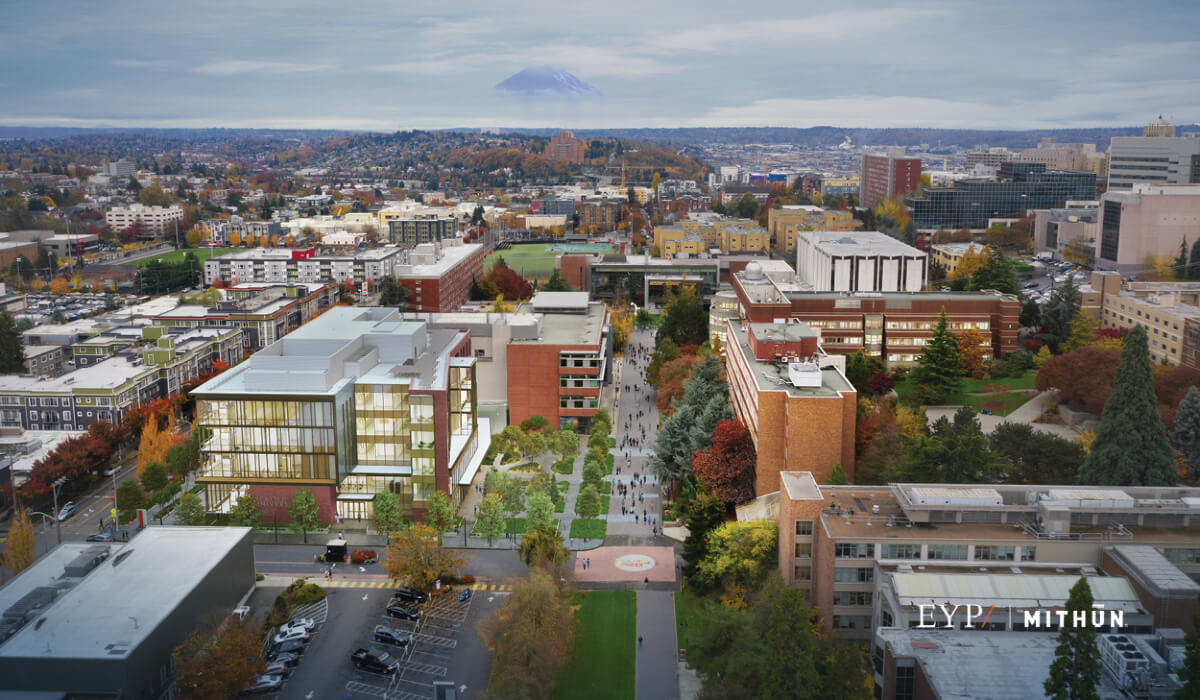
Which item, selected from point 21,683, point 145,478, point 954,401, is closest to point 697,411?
point 954,401

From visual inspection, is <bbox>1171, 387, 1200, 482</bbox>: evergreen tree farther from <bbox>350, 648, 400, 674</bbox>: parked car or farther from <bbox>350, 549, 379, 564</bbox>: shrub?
<bbox>350, 549, 379, 564</bbox>: shrub

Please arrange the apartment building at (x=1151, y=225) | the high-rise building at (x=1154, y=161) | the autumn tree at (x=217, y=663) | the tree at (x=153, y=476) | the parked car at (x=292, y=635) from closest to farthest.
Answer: the autumn tree at (x=217, y=663) < the parked car at (x=292, y=635) < the tree at (x=153, y=476) < the apartment building at (x=1151, y=225) < the high-rise building at (x=1154, y=161)

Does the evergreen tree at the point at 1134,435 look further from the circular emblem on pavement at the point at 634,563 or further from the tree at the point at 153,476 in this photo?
the tree at the point at 153,476

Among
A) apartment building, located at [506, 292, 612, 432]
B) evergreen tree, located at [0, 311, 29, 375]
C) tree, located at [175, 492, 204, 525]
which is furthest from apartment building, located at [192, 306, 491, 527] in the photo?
evergreen tree, located at [0, 311, 29, 375]

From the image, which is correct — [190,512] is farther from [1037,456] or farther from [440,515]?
[1037,456]

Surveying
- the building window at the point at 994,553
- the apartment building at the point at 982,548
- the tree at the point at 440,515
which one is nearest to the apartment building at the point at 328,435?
the tree at the point at 440,515

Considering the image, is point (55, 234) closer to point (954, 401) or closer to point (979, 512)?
point (954, 401)

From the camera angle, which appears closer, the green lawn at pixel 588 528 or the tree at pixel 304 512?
the tree at pixel 304 512
